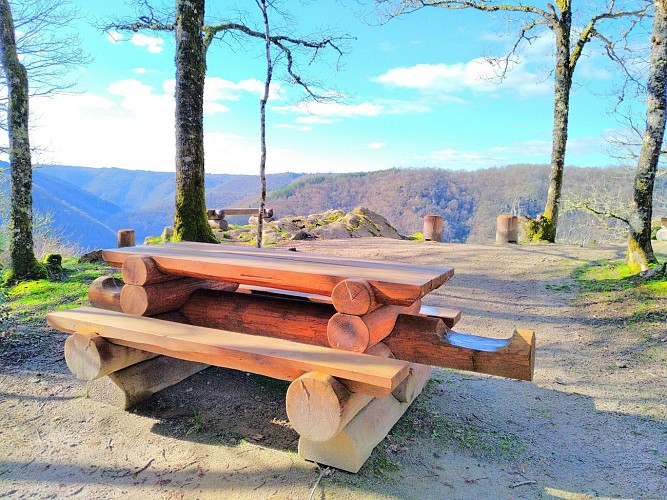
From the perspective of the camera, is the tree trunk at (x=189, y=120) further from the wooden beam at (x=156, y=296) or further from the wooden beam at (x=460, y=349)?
the wooden beam at (x=460, y=349)

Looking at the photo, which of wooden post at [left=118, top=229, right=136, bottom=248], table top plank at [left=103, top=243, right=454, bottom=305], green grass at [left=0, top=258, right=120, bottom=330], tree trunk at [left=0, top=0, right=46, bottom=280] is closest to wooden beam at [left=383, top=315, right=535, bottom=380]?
table top plank at [left=103, top=243, right=454, bottom=305]

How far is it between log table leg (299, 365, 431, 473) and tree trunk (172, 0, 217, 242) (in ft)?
16.9

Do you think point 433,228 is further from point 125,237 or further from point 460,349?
point 460,349

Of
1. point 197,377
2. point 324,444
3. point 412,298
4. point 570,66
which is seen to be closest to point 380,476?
point 324,444

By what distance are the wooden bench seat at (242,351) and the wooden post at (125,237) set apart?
7335 millimetres

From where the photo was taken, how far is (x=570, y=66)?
37.2 feet

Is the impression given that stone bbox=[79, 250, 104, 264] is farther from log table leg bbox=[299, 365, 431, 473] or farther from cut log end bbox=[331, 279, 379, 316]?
cut log end bbox=[331, 279, 379, 316]

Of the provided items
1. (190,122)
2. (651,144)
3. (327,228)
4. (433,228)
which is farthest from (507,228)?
(190,122)

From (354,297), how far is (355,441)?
795 millimetres

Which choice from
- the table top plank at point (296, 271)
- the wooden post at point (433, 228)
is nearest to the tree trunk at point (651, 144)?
the table top plank at point (296, 271)

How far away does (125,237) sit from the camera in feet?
33.3

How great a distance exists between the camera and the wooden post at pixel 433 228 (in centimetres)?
1158

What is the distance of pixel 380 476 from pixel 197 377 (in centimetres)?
181

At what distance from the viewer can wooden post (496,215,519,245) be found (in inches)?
439
